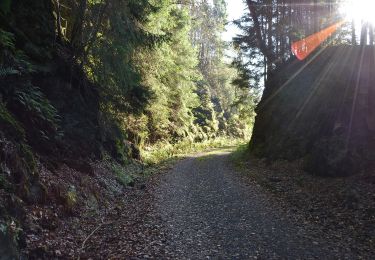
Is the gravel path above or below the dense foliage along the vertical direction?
below

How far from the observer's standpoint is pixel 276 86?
21.5m

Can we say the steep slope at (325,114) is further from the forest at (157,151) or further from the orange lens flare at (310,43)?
the orange lens flare at (310,43)

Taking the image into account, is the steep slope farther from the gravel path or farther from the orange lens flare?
the gravel path

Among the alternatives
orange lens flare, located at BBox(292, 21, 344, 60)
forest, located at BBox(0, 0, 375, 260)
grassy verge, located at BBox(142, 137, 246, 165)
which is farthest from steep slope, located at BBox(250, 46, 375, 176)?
grassy verge, located at BBox(142, 137, 246, 165)

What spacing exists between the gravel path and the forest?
0.17ft

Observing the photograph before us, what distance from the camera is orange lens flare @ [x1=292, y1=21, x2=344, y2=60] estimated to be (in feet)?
64.1

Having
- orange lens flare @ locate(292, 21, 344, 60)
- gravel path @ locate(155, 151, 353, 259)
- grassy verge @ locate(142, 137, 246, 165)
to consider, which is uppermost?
orange lens flare @ locate(292, 21, 344, 60)

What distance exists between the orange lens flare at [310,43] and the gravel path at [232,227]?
9945 millimetres

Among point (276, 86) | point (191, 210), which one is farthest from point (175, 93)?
point (191, 210)

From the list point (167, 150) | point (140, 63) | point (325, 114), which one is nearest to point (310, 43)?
point (325, 114)

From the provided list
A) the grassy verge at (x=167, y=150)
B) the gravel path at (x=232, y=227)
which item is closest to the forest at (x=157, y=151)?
the gravel path at (x=232, y=227)

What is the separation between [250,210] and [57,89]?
808 centimetres

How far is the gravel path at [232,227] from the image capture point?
665 centimetres

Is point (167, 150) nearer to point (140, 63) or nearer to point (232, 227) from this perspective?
point (140, 63)
